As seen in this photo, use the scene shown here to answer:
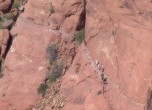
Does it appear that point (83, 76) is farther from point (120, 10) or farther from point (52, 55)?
point (120, 10)

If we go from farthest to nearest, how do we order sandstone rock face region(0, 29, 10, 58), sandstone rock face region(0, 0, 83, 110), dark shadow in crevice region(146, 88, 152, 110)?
sandstone rock face region(0, 29, 10, 58), sandstone rock face region(0, 0, 83, 110), dark shadow in crevice region(146, 88, 152, 110)

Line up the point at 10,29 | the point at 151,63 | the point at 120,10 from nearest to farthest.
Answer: the point at 151,63 → the point at 120,10 → the point at 10,29

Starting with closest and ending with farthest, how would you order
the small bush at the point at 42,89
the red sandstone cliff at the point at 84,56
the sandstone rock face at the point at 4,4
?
the red sandstone cliff at the point at 84,56
the small bush at the point at 42,89
the sandstone rock face at the point at 4,4

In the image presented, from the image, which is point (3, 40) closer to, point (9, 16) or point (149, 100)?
point (9, 16)

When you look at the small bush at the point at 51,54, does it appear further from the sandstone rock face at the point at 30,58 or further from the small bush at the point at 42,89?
the small bush at the point at 42,89

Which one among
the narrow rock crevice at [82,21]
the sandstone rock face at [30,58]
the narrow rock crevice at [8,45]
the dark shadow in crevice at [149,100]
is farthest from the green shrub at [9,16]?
the dark shadow in crevice at [149,100]

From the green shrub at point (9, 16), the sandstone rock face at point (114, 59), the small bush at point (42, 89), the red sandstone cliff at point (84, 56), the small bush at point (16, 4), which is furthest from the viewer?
the small bush at point (16, 4)

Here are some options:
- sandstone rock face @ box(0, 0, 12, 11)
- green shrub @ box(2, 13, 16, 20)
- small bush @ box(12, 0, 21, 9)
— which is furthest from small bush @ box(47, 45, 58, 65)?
sandstone rock face @ box(0, 0, 12, 11)

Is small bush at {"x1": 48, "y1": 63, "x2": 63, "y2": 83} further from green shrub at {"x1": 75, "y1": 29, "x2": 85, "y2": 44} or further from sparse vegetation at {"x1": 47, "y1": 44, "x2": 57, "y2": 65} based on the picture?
green shrub at {"x1": 75, "y1": 29, "x2": 85, "y2": 44}

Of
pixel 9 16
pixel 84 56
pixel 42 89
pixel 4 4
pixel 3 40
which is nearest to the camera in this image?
pixel 84 56

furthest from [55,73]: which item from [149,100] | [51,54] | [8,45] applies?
[149,100]

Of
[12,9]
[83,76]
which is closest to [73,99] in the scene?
[83,76]
